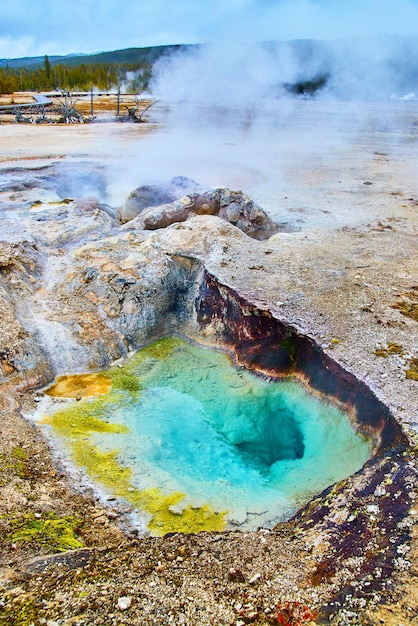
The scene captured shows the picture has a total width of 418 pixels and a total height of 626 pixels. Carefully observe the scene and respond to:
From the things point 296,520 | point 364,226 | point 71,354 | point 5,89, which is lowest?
point 296,520

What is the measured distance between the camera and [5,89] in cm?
3353

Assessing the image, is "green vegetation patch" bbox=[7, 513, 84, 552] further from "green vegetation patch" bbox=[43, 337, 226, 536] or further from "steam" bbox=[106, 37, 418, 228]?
"steam" bbox=[106, 37, 418, 228]

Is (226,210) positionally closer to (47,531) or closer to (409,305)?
(409,305)

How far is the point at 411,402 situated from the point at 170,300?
3.37 m

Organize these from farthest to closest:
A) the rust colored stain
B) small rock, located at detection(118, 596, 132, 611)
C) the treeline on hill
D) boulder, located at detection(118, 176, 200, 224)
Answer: the treeline on hill < boulder, located at detection(118, 176, 200, 224) < the rust colored stain < small rock, located at detection(118, 596, 132, 611)

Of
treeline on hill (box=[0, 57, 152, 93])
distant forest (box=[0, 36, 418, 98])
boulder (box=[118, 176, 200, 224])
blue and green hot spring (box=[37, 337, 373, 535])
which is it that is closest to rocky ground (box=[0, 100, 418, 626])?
blue and green hot spring (box=[37, 337, 373, 535])

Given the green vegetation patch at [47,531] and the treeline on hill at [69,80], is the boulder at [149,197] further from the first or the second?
the treeline on hill at [69,80]

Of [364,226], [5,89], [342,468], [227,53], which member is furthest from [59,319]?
[5,89]

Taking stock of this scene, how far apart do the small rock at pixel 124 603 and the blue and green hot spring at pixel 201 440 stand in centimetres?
126

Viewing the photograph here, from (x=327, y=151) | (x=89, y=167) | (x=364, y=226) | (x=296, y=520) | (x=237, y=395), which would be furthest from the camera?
(x=327, y=151)

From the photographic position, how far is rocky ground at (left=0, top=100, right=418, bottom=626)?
9.07 ft

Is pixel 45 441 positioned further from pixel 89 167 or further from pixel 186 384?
pixel 89 167

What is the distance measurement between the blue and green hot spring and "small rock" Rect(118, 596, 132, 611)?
126cm

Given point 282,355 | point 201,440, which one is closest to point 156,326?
point 282,355
